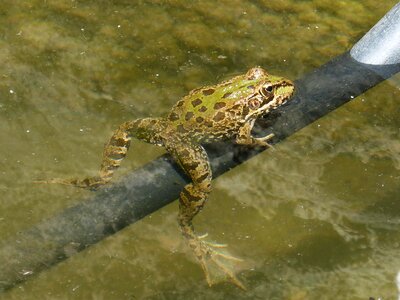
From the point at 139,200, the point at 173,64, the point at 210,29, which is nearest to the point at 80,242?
the point at 139,200

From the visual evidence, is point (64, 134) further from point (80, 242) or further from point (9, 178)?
point (80, 242)

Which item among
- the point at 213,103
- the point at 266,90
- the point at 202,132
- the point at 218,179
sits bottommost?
the point at 218,179

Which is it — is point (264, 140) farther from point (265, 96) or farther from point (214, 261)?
point (214, 261)

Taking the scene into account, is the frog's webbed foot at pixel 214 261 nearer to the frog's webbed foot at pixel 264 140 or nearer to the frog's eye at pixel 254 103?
the frog's webbed foot at pixel 264 140

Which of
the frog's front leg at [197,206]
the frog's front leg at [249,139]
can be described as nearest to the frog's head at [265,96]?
the frog's front leg at [249,139]

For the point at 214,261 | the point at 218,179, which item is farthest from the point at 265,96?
the point at 214,261

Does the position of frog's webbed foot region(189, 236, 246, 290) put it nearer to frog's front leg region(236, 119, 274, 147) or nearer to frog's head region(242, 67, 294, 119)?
frog's front leg region(236, 119, 274, 147)

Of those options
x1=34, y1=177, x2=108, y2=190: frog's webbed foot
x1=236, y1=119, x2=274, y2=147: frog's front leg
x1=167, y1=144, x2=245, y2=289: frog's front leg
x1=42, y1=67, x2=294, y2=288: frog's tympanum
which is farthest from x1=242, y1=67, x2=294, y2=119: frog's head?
x1=34, y1=177, x2=108, y2=190: frog's webbed foot
